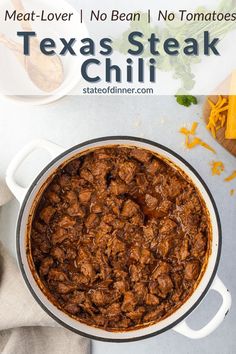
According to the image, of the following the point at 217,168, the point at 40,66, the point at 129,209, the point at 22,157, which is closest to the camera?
A: the point at 22,157

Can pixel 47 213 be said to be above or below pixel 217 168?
below

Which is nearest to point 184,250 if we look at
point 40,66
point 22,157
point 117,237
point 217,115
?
point 117,237

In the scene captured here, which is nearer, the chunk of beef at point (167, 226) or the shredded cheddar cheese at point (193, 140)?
the chunk of beef at point (167, 226)

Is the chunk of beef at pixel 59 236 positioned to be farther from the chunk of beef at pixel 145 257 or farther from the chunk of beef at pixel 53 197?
the chunk of beef at pixel 145 257

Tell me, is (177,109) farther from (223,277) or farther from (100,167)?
(223,277)

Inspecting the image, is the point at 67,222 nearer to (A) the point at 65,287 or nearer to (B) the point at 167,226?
(A) the point at 65,287

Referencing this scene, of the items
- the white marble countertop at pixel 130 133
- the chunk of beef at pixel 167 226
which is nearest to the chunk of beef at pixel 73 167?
the white marble countertop at pixel 130 133
